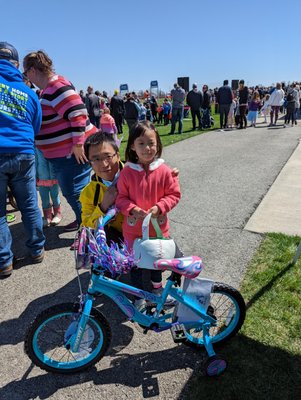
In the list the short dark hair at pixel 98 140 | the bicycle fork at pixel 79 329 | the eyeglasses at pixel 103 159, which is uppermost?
the short dark hair at pixel 98 140

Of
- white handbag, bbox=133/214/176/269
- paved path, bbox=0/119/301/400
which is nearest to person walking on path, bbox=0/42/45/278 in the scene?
paved path, bbox=0/119/301/400

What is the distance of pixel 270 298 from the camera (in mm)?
2807

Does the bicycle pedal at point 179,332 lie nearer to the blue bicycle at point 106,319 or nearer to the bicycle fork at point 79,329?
the blue bicycle at point 106,319

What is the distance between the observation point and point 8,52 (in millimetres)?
3074

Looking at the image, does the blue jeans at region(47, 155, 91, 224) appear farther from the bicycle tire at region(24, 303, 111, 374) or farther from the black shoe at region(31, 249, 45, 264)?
the bicycle tire at region(24, 303, 111, 374)

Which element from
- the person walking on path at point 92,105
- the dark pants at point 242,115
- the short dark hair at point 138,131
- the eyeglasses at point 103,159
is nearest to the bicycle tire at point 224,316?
the short dark hair at point 138,131

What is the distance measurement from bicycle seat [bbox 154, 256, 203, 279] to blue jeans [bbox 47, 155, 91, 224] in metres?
2.01

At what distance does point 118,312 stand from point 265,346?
123cm

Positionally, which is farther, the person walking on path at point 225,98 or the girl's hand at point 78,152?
the person walking on path at point 225,98

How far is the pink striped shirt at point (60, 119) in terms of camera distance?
3.27 metres

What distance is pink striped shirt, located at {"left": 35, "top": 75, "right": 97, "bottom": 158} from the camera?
327 centimetres

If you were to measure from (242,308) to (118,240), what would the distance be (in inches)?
48.0

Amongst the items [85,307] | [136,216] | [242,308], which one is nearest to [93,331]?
[85,307]

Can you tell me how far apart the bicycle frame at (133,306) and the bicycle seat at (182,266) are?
6.7 inches
